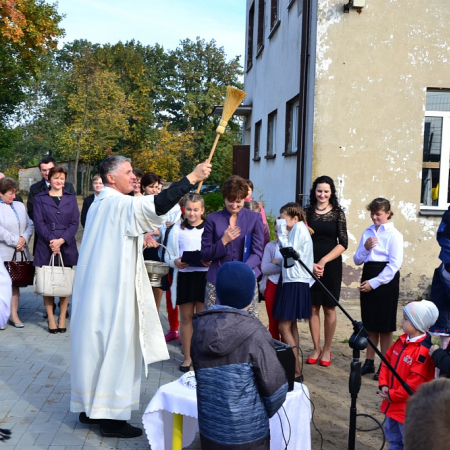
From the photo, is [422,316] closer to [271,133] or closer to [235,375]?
[235,375]

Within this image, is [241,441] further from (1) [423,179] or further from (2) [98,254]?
(1) [423,179]

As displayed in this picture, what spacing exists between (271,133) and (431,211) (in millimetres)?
6396

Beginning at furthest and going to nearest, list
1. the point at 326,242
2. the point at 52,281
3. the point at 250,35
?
the point at 250,35 < the point at 52,281 < the point at 326,242

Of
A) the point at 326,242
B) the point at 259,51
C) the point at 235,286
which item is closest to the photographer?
the point at 235,286

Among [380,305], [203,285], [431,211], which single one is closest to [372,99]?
[431,211]

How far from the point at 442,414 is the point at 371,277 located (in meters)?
5.44

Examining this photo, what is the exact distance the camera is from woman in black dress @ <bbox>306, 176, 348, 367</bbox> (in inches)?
286

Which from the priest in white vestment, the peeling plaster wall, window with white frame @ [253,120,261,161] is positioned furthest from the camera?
window with white frame @ [253,120,261,161]

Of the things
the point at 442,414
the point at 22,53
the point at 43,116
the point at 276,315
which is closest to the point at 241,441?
the point at 442,414

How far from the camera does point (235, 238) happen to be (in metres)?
6.16

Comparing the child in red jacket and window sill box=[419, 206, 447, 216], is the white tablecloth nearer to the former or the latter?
the child in red jacket

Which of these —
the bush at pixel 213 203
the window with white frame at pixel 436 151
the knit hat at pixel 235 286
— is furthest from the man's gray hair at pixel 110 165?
the bush at pixel 213 203

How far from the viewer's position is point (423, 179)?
1160cm

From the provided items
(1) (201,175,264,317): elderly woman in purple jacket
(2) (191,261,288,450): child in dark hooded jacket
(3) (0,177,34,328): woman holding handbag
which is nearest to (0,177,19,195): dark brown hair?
(3) (0,177,34,328): woman holding handbag
